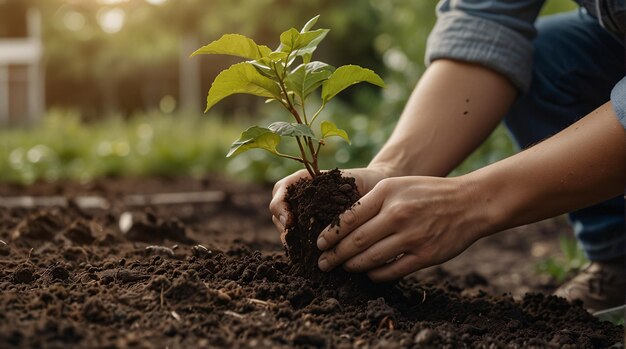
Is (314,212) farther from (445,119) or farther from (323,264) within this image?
(445,119)

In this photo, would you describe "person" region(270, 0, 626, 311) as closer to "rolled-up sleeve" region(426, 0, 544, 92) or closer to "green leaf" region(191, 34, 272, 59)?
"rolled-up sleeve" region(426, 0, 544, 92)

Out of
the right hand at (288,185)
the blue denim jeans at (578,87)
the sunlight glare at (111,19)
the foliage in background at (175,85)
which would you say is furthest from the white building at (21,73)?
the right hand at (288,185)

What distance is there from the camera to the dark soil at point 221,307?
1.37 m

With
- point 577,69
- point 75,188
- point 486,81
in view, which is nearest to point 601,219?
point 577,69

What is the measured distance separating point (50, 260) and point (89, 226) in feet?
1.78

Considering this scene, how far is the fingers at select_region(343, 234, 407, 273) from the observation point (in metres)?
1.68

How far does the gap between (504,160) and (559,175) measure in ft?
0.44

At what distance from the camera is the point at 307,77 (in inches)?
67.8

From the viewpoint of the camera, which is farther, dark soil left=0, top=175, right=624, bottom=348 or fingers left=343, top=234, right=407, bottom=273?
fingers left=343, top=234, right=407, bottom=273

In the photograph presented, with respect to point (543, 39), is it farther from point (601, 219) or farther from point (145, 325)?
point (145, 325)

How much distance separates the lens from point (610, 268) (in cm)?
264

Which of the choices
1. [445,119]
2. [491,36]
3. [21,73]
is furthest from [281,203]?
[21,73]

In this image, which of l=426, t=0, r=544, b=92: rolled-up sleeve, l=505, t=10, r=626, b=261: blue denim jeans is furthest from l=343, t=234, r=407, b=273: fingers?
l=505, t=10, r=626, b=261: blue denim jeans

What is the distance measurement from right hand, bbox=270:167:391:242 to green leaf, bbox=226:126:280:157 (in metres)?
0.19
